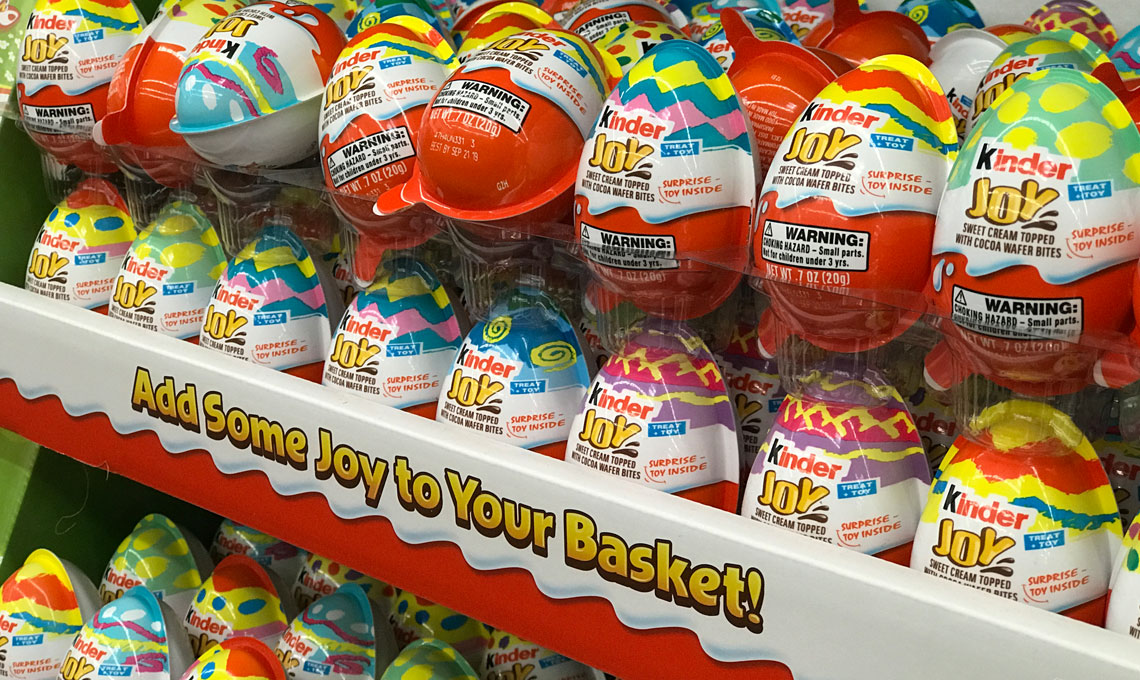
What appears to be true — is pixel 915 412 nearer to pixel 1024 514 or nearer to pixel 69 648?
pixel 1024 514

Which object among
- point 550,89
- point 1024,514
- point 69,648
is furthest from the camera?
point 69,648

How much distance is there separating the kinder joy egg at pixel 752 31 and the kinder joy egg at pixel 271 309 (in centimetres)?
62

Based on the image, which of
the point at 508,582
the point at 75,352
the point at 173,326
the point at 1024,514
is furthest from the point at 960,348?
the point at 75,352

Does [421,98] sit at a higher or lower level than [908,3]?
lower

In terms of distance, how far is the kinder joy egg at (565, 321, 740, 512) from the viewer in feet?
4.05

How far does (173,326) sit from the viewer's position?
169cm

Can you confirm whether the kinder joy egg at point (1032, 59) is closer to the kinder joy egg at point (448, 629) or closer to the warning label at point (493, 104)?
the warning label at point (493, 104)

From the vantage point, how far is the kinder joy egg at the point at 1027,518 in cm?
100

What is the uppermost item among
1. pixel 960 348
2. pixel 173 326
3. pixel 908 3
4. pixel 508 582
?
pixel 908 3

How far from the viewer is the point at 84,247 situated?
1.81 meters

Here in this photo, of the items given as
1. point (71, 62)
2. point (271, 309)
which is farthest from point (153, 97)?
point (271, 309)

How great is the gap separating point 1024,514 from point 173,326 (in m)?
1.19

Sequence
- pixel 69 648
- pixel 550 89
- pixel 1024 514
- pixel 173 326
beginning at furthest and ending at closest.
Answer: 1. pixel 69 648
2. pixel 173 326
3. pixel 550 89
4. pixel 1024 514

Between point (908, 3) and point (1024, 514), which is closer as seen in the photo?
point (1024, 514)
